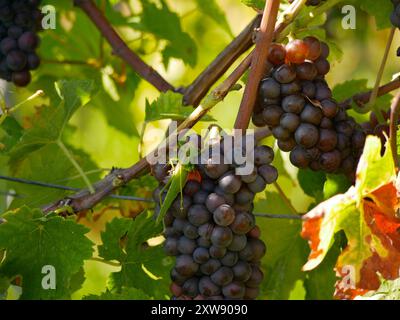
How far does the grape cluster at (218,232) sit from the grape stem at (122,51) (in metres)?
0.66

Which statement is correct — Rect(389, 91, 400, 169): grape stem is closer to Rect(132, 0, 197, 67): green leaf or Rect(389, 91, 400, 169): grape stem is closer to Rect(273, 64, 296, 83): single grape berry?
Rect(273, 64, 296, 83): single grape berry

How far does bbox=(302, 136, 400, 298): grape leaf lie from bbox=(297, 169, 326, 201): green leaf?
1.61 ft

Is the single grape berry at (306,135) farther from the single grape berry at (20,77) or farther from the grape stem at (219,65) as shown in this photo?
the single grape berry at (20,77)

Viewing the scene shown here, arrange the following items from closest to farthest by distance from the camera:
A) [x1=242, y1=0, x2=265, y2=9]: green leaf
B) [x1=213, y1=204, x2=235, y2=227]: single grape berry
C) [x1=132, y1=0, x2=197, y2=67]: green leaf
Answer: [x1=213, y1=204, x2=235, y2=227]: single grape berry
[x1=242, y1=0, x2=265, y2=9]: green leaf
[x1=132, y1=0, x2=197, y2=67]: green leaf

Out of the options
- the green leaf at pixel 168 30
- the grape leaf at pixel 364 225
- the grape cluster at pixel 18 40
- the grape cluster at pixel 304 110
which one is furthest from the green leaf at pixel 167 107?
the green leaf at pixel 168 30

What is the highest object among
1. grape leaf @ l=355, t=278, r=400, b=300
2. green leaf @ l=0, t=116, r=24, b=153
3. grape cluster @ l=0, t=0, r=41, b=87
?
grape cluster @ l=0, t=0, r=41, b=87

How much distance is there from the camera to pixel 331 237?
1316 millimetres

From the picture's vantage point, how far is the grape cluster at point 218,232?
1.45m

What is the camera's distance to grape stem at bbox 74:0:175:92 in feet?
6.97

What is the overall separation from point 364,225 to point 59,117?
722 mm

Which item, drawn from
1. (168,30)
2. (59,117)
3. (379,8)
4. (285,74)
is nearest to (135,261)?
(59,117)

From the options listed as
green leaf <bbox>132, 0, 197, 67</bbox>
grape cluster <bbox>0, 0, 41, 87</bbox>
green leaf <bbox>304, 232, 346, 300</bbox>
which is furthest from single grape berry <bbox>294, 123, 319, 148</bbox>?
green leaf <bbox>132, 0, 197, 67</bbox>

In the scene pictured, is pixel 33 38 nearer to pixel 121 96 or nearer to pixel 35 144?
pixel 35 144

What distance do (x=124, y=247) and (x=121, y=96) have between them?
2.55 feet
